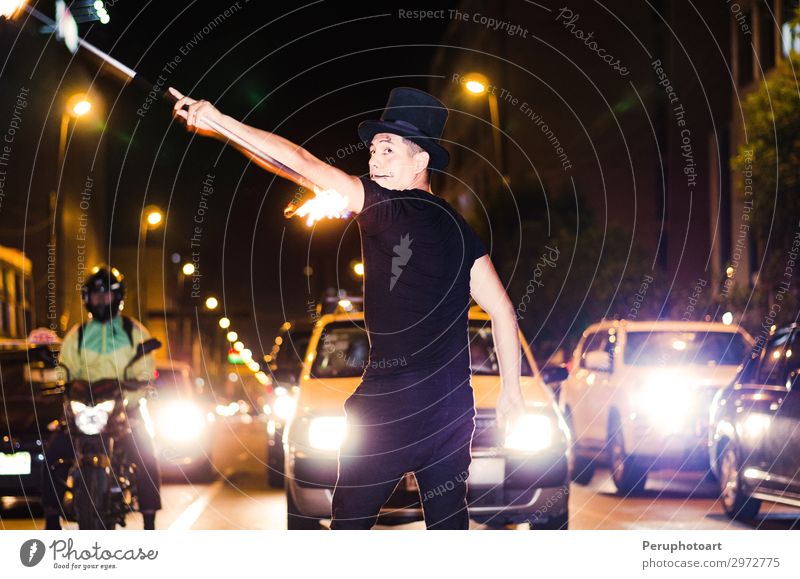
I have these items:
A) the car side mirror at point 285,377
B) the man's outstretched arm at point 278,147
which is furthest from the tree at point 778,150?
the man's outstretched arm at point 278,147

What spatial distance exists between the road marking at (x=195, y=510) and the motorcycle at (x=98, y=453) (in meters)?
1.96

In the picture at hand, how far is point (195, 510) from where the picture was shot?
13.2 meters

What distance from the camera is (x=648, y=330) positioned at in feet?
53.6

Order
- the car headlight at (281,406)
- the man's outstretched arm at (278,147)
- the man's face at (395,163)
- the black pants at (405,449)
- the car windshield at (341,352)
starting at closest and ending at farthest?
the man's outstretched arm at (278,147)
the black pants at (405,449)
the man's face at (395,163)
the car windshield at (341,352)
the car headlight at (281,406)

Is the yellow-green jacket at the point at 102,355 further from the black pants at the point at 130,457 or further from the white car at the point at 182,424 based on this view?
the white car at the point at 182,424

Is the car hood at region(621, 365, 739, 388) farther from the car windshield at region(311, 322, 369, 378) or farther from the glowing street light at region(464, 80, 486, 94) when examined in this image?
the car windshield at region(311, 322, 369, 378)

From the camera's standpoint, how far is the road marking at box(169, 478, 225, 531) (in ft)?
38.4

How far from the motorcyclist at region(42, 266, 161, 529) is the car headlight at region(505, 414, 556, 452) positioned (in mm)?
2444

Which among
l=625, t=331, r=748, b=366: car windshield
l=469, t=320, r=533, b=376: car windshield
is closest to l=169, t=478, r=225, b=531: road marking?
l=469, t=320, r=533, b=376: car windshield

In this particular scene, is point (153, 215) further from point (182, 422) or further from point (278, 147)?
point (278, 147)

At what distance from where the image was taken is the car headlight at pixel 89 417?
905 cm

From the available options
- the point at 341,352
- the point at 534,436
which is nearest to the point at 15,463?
the point at 341,352
